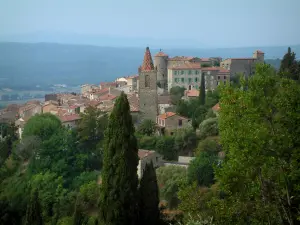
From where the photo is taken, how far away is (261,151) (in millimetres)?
10438

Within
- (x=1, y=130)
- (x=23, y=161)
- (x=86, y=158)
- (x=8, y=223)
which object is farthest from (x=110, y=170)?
(x=1, y=130)

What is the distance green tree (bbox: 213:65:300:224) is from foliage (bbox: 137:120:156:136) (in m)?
20.8

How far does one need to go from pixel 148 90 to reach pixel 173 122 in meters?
3.58

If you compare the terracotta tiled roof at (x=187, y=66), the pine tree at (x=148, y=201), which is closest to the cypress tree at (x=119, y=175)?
the pine tree at (x=148, y=201)

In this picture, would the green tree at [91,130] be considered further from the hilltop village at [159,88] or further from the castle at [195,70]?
the castle at [195,70]

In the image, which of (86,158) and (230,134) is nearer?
(230,134)

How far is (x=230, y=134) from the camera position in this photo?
10.6 metres

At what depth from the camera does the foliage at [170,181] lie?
75.2 feet

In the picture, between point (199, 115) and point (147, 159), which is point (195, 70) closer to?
point (199, 115)

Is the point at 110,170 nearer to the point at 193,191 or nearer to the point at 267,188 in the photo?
the point at 193,191

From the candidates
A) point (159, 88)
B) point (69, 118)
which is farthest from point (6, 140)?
point (159, 88)

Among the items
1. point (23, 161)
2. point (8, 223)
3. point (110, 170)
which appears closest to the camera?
point (110, 170)

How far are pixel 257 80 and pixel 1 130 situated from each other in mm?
39621

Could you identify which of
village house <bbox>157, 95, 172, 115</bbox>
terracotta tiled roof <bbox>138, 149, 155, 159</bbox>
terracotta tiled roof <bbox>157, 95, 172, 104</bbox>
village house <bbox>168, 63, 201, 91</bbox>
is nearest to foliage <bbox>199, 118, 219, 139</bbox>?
terracotta tiled roof <bbox>138, 149, 155, 159</bbox>
